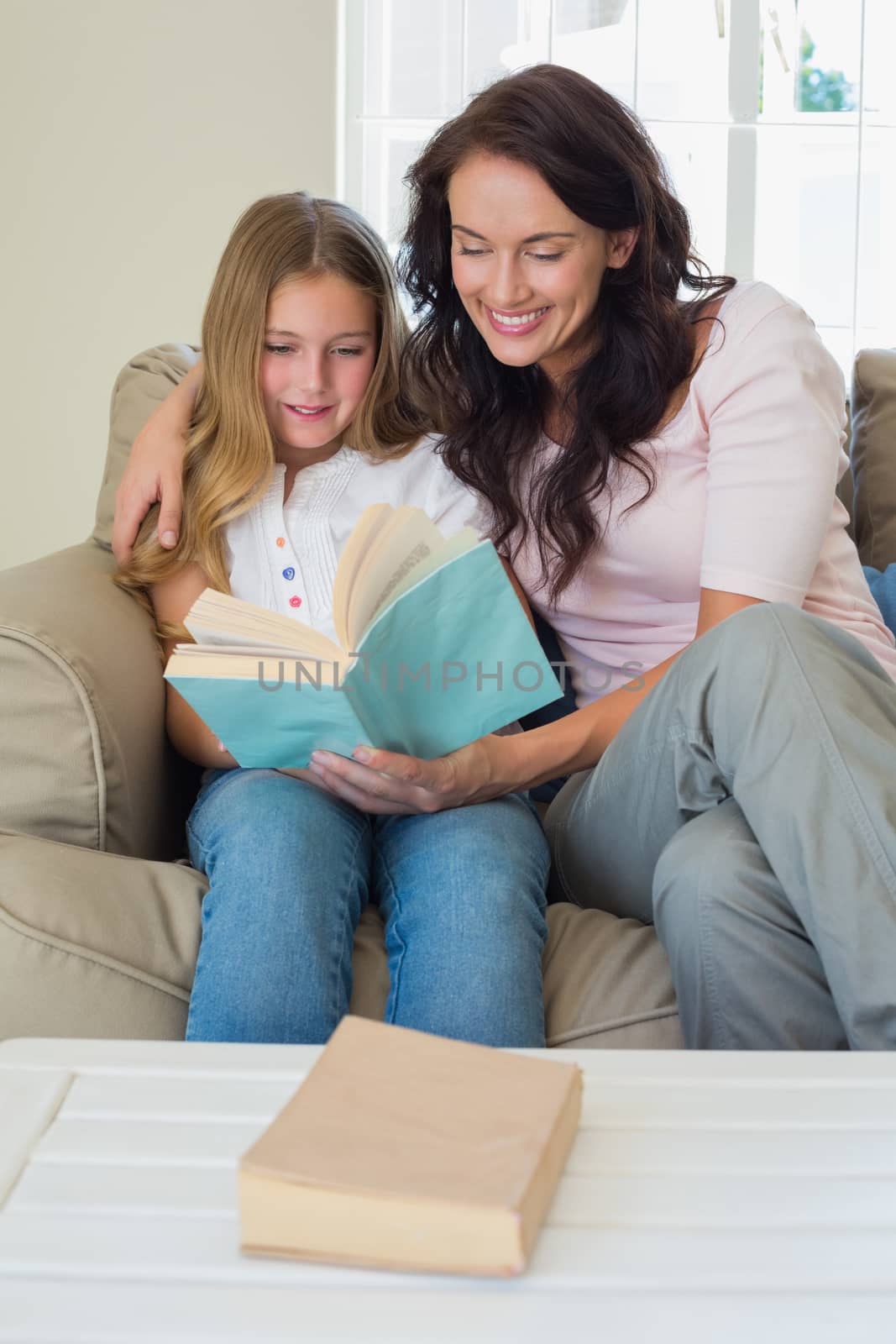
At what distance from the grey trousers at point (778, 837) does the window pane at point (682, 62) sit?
2.31m

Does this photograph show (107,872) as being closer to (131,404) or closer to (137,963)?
(137,963)

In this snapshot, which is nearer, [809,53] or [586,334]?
[586,334]

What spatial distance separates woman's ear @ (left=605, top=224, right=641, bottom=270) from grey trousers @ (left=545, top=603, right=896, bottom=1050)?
0.49 m

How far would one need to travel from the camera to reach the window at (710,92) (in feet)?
9.58

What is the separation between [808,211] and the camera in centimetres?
301

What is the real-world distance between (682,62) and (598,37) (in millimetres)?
201

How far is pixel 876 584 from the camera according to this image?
154cm

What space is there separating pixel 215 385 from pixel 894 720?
2.68ft

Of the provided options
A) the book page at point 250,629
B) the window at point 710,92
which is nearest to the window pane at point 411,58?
the window at point 710,92

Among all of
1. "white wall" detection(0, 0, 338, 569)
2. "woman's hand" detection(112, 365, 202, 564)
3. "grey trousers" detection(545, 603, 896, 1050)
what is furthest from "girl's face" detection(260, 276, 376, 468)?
"white wall" detection(0, 0, 338, 569)

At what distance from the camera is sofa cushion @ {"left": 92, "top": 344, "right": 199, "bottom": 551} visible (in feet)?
5.09

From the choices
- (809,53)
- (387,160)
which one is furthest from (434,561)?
(809,53)

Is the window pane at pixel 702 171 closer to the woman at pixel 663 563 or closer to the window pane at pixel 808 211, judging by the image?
the window pane at pixel 808 211

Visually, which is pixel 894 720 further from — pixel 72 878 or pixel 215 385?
pixel 215 385
